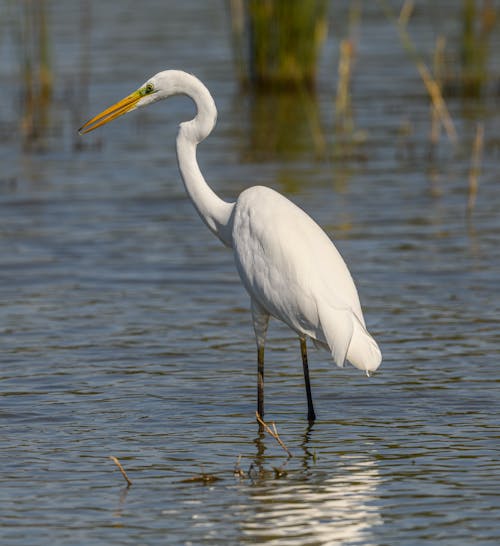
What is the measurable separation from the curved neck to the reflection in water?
1654mm

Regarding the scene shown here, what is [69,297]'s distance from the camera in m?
9.08

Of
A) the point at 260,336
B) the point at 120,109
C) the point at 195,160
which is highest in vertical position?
the point at 120,109

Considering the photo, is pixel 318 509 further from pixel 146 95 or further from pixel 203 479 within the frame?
pixel 146 95

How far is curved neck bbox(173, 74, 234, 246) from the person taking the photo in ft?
22.7

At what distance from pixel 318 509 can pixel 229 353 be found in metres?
2.63

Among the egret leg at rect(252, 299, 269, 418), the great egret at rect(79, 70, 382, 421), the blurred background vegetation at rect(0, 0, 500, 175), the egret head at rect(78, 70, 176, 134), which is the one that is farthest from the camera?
the blurred background vegetation at rect(0, 0, 500, 175)

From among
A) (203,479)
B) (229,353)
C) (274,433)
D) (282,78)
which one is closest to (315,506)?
(203,479)

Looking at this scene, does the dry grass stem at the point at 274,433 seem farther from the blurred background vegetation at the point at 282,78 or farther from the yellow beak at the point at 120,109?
the blurred background vegetation at the point at 282,78

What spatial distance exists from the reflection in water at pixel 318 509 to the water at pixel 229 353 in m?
0.01

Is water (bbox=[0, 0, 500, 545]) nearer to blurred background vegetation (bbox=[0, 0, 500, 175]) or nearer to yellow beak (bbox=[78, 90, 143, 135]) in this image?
blurred background vegetation (bbox=[0, 0, 500, 175])

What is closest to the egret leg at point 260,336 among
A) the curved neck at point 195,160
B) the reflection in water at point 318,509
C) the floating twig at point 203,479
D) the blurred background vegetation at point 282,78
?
the curved neck at point 195,160

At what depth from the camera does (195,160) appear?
22.7 feet

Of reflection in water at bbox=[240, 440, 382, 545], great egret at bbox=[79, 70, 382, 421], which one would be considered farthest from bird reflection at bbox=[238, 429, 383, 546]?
great egret at bbox=[79, 70, 382, 421]

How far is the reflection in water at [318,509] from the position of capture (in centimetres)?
490
